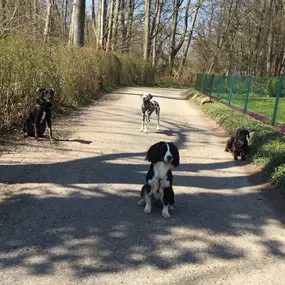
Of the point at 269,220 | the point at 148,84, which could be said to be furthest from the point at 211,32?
the point at 269,220

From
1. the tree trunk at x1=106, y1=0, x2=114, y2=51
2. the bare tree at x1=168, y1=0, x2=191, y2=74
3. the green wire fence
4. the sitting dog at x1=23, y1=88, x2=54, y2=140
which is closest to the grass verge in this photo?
the green wire fence

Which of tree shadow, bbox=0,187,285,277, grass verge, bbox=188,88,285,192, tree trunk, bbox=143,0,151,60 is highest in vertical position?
tree trunk, bbox=143,0,151,60

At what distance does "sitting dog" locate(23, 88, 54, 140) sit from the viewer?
8.14 meters

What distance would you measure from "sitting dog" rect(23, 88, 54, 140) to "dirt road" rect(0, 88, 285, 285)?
1.52ft

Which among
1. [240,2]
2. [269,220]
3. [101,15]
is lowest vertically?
[269,220]

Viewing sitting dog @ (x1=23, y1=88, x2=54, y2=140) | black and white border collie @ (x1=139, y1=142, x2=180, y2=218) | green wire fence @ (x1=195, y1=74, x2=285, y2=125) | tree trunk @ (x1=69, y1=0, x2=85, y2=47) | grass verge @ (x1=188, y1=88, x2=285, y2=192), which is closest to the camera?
black and white border collie @ (x1=139, y1=142, x2=180, y2=218)

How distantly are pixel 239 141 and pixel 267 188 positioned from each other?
200 centimetres

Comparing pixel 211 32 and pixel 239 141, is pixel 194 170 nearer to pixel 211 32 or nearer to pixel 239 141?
pixel 239 141

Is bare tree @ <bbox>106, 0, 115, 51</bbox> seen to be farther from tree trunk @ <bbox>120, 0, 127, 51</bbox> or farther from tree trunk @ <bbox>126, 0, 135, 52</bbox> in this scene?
tree trunk @ <bbox>126, 0, 135, 52</bbox>

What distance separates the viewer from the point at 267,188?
21.0 feet

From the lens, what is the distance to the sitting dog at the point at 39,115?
8.14m

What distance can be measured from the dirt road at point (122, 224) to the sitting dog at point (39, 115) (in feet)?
1.52

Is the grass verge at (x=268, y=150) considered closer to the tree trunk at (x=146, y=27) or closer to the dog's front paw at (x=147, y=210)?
the dog's front paw at (x=147, y=210)

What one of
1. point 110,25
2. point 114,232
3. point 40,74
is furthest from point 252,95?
point 110,25
